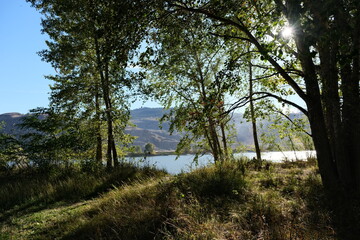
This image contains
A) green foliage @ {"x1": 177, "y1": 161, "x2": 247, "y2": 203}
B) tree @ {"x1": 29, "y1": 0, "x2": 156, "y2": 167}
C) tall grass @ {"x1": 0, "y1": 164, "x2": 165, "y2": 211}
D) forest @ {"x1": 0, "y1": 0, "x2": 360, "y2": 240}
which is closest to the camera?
forest @ {"x1": 0, "y1": 0, "x2": 360, "y2": 240}

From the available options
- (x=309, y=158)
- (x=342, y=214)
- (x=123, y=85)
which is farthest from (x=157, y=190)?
(x=309, y=158)

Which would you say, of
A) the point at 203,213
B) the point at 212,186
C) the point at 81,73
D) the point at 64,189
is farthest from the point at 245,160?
the point at 81,73

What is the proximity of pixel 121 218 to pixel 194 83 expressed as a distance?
9488mm

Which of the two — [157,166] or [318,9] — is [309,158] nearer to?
[157,166]

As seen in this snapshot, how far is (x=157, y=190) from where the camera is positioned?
6039 millimetres

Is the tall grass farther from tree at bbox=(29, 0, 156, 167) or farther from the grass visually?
tree at bbox=(29, 0, 156, 167)

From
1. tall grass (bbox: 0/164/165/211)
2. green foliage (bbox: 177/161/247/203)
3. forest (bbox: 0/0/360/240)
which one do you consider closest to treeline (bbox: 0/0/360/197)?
forest (bbox: 0/0/360/240)

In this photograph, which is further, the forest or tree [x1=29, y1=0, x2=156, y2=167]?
tree [x1=29, y1=0, x2=156, y2=167]

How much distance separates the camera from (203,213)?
423 centimetres

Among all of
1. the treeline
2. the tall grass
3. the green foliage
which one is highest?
the treeline

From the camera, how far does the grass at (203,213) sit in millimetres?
3527

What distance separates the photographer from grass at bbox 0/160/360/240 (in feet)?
11.6

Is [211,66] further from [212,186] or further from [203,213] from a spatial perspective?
[203,213]

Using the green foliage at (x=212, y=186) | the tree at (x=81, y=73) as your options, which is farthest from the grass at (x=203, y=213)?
the tree at (x=81, y=73)
